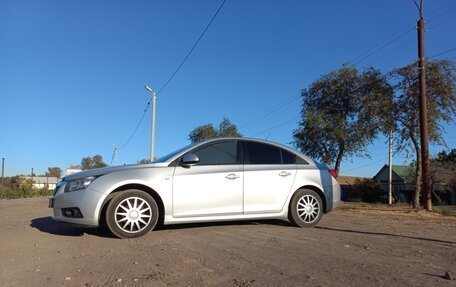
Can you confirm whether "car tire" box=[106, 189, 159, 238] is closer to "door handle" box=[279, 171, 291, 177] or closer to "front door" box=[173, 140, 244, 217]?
"front door" box=[173, 140, 244, 217]

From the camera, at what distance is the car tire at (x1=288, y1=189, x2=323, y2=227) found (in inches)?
287

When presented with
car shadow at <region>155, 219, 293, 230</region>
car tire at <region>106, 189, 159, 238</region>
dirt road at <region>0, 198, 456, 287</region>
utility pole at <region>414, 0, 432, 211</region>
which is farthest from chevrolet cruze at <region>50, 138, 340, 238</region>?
utility pole at <region>414, 0, 432, 211</region>

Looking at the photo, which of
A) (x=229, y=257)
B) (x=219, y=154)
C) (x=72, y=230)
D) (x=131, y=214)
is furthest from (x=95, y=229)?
(x=229, y=257)

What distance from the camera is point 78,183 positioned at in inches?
251

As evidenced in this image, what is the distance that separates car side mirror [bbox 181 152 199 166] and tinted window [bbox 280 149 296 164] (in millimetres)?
1682

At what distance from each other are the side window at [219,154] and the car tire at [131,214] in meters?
1.04

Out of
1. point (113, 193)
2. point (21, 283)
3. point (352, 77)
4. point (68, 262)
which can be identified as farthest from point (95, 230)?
point (352, 77)

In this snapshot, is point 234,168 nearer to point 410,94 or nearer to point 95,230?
point 95,230

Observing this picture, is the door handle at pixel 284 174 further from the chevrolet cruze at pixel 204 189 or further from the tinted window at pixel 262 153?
the tinted window at pixel 262 153

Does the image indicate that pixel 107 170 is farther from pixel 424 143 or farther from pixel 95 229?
pixel 424 143

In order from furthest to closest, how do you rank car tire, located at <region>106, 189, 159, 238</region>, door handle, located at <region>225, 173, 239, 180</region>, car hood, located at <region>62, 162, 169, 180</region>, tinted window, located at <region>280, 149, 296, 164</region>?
tinted window, located at <region>280, 149, 296, 164</region>
door handle, located at <region>225, 173, 239, 180</region>
car hood, located at <region>62, 162, 169, 180</region>
car tire, located at <region>106, 189, 159, 238</region>

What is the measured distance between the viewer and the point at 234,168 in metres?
6.96

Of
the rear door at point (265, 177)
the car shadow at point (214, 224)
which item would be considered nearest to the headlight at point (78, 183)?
the car shadow at point (214, 224)

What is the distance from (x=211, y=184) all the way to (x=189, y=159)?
54 cm
